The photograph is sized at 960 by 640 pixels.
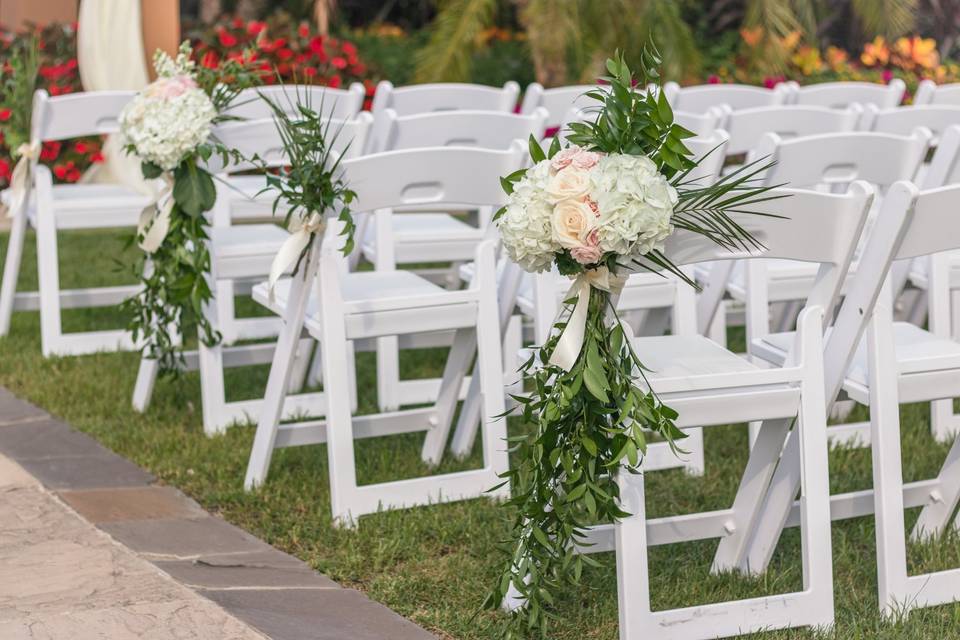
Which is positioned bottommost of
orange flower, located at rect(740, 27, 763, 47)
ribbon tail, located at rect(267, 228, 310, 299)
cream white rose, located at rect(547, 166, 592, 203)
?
ribbon tail, located at rect(267, 228, 310, 299)

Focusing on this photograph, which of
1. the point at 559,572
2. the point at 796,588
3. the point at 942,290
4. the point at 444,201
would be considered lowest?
the point at 796,588

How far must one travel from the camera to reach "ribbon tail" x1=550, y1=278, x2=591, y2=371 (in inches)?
111

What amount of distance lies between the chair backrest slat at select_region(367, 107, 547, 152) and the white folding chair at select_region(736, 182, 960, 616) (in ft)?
5.53

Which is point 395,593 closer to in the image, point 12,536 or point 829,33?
point 12,536

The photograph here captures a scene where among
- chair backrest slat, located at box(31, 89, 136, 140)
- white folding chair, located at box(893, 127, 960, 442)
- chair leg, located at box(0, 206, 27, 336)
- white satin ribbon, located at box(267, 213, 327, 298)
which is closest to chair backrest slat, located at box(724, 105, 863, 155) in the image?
white folding chair, located at box(893, 127, 960, 442)

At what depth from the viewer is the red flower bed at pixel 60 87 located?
30.9 feet

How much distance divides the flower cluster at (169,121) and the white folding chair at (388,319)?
54 cm

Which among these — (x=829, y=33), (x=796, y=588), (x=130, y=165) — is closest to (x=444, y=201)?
(x=796, y=588)

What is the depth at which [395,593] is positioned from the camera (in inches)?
132

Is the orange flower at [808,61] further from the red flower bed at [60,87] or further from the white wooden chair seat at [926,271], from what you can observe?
the white wooden chair seat at [926,271]

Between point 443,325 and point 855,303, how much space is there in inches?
48.2

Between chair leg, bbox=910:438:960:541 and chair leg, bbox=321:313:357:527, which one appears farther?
chair leg, bbox=321:313:357:527

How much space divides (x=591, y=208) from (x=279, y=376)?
159 cm

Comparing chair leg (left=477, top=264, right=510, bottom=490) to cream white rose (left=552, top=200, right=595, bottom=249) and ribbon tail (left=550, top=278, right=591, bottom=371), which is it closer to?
ribbon tail (left=550, top=278, right=591, bottom=371)
